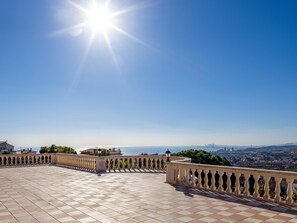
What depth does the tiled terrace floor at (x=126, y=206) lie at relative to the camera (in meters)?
5.43

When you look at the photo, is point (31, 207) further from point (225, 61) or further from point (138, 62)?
point (225, 61)

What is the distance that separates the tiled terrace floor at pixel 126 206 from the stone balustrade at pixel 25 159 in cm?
987

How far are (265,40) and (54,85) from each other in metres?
14.3

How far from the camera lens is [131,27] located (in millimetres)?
12391

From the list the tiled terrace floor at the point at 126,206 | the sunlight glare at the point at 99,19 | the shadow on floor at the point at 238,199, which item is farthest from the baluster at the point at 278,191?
the sunlight glare at the point at 99,19

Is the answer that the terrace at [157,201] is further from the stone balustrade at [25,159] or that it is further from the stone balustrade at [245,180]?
the stone balustrade at [25,159]

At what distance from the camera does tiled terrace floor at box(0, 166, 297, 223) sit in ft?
17.8

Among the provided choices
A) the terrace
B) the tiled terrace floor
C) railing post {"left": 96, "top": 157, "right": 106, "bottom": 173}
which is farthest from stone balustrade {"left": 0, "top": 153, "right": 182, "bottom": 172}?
the tiled terrace floor

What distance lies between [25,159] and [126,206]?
1483 cm

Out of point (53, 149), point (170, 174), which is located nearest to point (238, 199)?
point (170, 174)

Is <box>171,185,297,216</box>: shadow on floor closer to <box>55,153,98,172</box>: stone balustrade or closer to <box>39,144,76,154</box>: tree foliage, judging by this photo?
<box>55,153,98,172</box>: stone balustrade

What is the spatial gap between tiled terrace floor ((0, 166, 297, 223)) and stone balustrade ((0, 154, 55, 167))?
9870 mm

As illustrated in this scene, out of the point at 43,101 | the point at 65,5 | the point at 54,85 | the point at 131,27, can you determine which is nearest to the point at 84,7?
the point at 65,5

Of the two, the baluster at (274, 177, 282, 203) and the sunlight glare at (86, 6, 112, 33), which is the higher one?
the sunlight glare at (86, 6, 112, 33)
